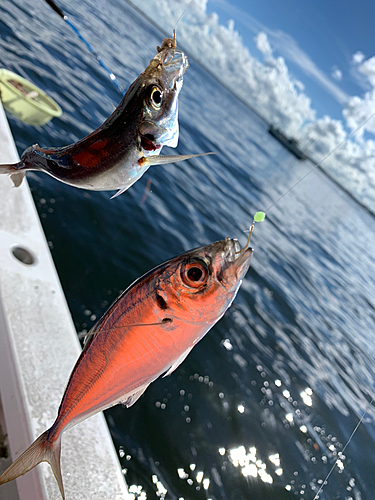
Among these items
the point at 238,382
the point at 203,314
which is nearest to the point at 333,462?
the point at 238,382

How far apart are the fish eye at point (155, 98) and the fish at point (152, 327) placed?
690 mm

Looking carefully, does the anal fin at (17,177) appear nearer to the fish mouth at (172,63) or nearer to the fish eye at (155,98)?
the fish eye at (155,98)

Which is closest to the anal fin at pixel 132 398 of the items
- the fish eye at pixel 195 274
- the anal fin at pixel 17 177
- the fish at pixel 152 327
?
the fish at pixel 152 327

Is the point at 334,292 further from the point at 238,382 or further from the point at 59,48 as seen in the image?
the point at 59,48

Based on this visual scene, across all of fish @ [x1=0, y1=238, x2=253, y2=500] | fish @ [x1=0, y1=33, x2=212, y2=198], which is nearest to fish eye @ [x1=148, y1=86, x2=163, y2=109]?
fish @ [x1=0, y1=33, x2=212, y2=198]

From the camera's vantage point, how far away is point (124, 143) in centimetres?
146

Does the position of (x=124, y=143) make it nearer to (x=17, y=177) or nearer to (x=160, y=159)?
(x=160, y=159)

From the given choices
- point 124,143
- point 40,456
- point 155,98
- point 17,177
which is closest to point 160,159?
point 124,143

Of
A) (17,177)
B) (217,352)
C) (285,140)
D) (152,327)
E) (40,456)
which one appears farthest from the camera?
(285,140)

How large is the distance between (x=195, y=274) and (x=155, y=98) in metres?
0.81

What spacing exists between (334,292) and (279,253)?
3.08 metres

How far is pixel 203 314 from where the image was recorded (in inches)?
49.8

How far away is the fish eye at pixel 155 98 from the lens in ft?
4.79

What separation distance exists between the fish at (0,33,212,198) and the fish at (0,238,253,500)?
50 cm
